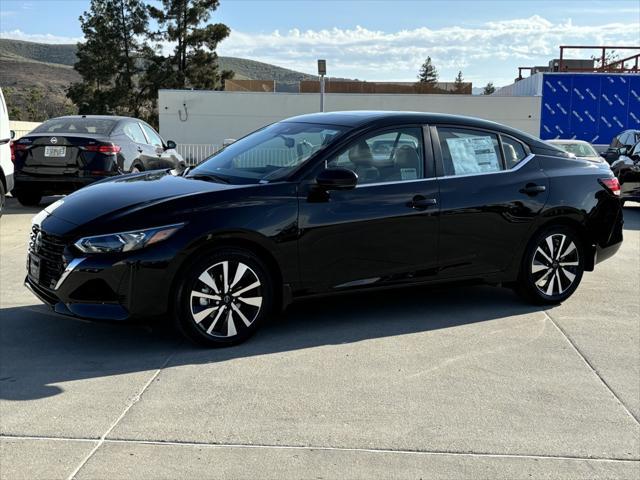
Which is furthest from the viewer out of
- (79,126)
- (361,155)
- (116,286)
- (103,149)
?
(79,126)

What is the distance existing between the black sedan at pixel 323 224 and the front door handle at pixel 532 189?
0.06ft

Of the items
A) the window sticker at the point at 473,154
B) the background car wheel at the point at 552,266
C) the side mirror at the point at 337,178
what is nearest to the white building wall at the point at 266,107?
the background car wheel at the point at 552,266

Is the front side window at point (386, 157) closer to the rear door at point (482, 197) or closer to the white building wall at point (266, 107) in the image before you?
the rear door at point (482, 197)

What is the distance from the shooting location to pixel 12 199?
13.0 meters

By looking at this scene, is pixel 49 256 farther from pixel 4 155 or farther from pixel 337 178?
pixel 4 155

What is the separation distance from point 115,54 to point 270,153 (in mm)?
58793

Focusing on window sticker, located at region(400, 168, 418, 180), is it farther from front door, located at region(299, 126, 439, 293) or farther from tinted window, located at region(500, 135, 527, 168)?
tinted window, located at region(500, 135, 527, 168)

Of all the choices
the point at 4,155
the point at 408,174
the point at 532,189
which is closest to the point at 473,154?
the point at 532,189

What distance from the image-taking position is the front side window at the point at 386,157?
17.5 feet

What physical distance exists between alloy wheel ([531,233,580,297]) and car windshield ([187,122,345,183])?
214cm

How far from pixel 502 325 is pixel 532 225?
94 centimetres

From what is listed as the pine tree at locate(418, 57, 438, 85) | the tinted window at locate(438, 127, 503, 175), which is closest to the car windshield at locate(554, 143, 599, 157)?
the tinted window at locate(438, 127, 503, 175)

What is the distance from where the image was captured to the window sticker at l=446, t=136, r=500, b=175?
576 cm

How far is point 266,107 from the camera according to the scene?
36438 mm
